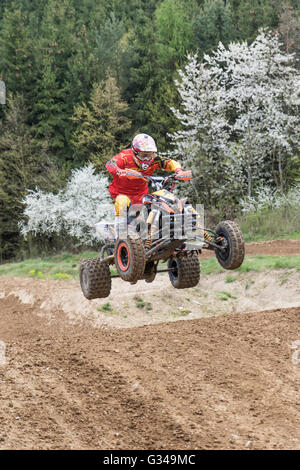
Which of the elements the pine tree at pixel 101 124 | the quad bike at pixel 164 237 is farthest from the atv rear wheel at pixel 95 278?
the pine tree at pixel 101 124

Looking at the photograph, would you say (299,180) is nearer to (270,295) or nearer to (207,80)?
(207,80)

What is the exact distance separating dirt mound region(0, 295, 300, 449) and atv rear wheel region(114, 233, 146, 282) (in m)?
1.71

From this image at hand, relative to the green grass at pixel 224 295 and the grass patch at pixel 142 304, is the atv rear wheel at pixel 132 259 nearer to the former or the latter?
the grass patch at pixel 142 304

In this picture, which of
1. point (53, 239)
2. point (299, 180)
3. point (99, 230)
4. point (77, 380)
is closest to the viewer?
point (77, 380)

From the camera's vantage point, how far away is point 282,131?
31.9 meters

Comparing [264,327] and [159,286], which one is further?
[159,286]

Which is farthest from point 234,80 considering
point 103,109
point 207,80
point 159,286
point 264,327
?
point 264,327

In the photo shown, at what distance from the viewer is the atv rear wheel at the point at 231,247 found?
868cm

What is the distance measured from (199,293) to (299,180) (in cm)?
1669

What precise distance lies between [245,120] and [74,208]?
11.6 meters

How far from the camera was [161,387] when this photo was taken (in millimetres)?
8219

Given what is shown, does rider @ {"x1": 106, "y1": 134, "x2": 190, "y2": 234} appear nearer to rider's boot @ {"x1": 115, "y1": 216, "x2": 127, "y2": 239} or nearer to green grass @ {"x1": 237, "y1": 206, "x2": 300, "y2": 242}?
rider's boot @ {"x1": 115, "y1": 216, "x2": 127, "y2": 239}

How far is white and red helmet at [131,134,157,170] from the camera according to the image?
30.1 ft

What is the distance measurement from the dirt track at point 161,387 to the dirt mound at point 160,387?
0.02m
